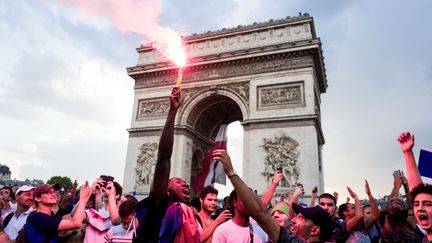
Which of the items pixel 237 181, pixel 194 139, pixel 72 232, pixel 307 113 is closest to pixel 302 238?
pixel 237 181

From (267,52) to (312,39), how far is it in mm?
2609

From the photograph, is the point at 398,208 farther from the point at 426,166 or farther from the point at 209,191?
the point at 209,191

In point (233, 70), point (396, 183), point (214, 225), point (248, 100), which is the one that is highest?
point (233, 70)

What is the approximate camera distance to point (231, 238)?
120 inches

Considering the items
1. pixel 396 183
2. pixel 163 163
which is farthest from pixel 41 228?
pixel 396 183

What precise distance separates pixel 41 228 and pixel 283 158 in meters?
15.3

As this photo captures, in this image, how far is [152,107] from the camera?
21.7 m

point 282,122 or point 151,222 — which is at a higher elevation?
point 282,122

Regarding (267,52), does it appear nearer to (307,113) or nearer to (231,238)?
(307,113)

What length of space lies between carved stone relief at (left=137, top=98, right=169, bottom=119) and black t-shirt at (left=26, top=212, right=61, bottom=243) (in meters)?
18.3

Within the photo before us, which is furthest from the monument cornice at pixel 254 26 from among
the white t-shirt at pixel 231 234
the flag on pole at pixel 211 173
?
the white t-shirt at pixel 231 234

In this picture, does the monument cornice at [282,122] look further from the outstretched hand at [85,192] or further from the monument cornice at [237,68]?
the outstretched hand at [85,192]

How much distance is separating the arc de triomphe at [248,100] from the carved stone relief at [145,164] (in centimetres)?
6

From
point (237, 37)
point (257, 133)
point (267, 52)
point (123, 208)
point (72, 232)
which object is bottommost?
point (72, 232)
